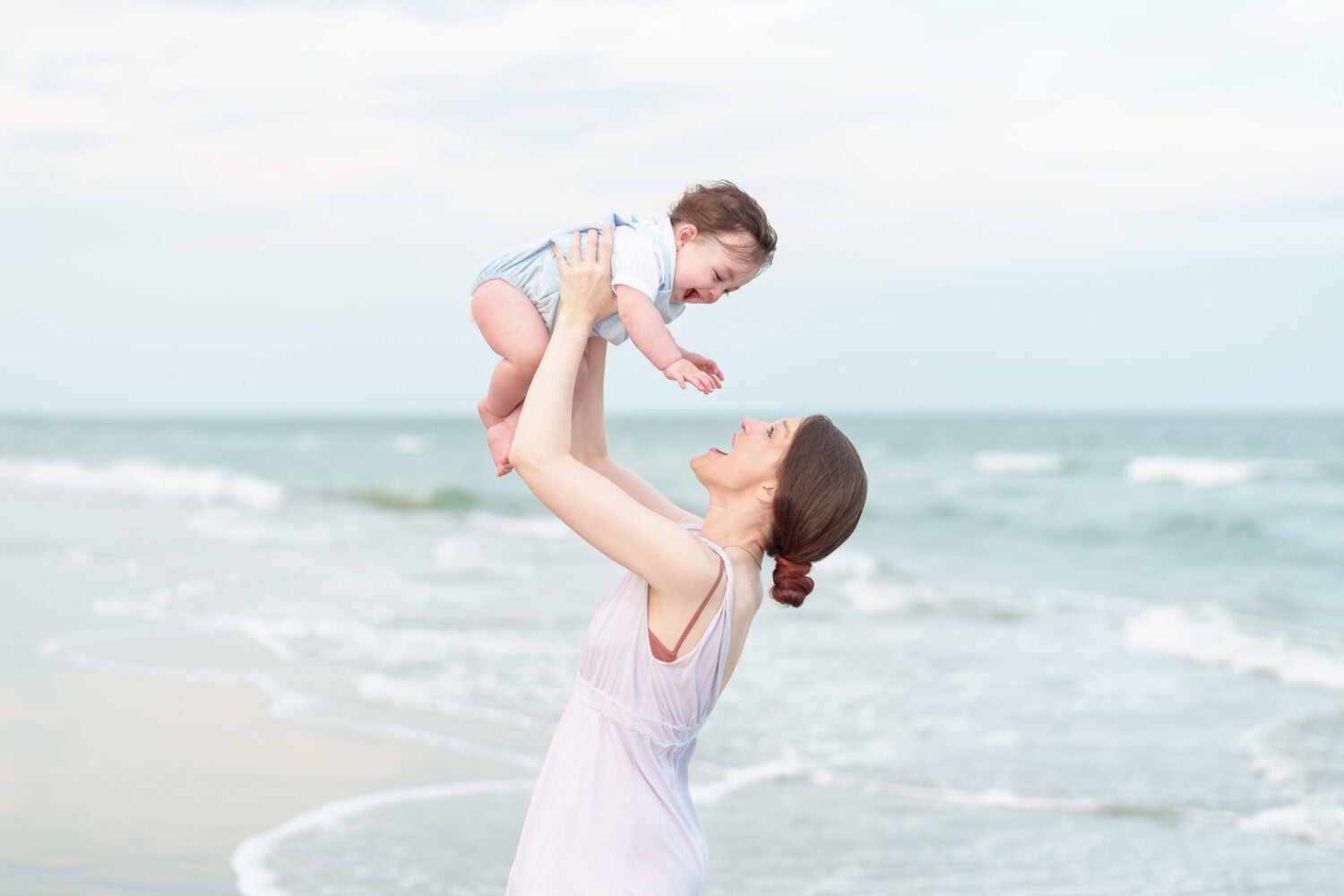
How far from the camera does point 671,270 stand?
2.96m

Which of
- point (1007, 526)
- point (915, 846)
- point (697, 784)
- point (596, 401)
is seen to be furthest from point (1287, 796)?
point (1007, 526)

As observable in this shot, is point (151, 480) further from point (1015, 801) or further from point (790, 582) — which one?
point (790, 582)

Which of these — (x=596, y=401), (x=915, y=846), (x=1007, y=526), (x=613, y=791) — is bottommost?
(x=1007, y=526)

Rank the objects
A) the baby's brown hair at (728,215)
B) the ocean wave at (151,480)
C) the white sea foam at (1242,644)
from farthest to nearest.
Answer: the ocean wave at (151,480), the white sea foam at (1242,644), the baby's brown hair at (728,215)

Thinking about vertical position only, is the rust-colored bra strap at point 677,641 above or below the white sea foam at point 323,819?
above

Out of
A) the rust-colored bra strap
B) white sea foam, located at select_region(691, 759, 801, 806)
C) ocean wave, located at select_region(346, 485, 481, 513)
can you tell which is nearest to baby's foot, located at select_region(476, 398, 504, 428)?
the rust-colored bra strap

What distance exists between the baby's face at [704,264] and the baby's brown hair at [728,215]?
0.03 ft

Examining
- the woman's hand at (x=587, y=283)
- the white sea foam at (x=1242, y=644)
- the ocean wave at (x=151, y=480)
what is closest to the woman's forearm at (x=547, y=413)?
the woman's hand at (x=587, y=283)

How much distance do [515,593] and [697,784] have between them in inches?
250

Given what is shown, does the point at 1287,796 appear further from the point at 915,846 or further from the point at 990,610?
the point at 990,610

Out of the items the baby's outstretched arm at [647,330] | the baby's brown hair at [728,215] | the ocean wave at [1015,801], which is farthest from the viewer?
the ocean wave at [1015,801]

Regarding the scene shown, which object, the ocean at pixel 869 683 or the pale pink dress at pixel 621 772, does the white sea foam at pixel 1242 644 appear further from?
the pale pink dress at pixel 621 772

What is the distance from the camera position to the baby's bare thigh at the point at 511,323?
9.63ft

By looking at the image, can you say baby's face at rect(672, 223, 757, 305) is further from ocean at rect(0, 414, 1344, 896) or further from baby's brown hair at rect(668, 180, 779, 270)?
ocean at rect(0, 414, 1344, 896)
